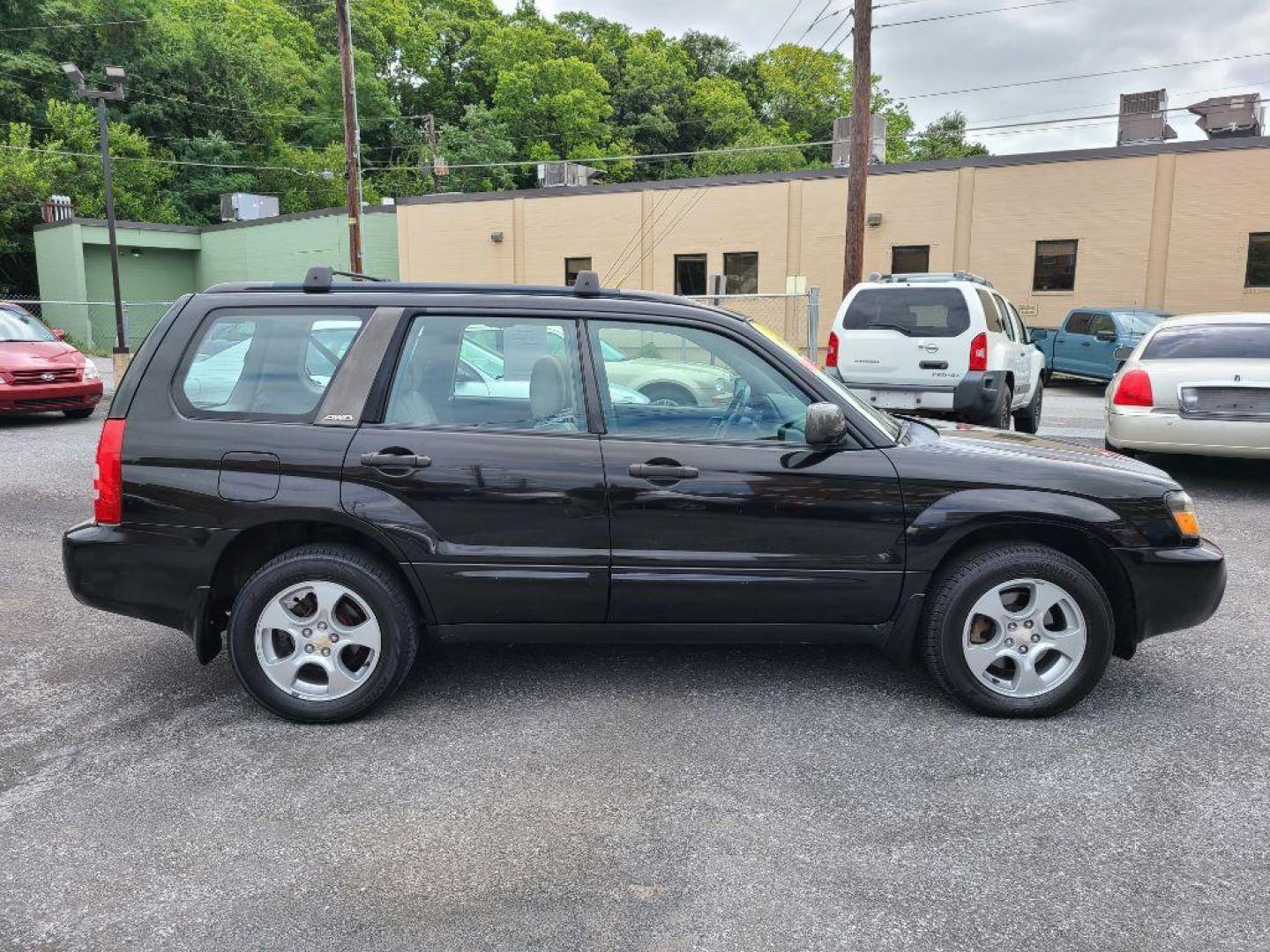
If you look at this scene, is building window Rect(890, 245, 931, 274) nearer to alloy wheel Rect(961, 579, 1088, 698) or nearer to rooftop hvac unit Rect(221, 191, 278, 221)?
alloy wheel Rect(961, 579, 1088, 698)

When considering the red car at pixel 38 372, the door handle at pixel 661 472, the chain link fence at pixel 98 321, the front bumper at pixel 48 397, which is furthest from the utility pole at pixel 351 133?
the door handle at pixel 661 472

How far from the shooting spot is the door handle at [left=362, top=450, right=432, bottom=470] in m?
3.75

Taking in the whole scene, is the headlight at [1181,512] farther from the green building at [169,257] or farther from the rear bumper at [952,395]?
the green building at [169,257]

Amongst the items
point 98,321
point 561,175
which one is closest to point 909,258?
point 561,175

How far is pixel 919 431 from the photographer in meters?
4.32

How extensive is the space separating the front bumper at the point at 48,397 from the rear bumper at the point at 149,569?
10.2m

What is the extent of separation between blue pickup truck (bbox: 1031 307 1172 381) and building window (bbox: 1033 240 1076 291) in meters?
3.37


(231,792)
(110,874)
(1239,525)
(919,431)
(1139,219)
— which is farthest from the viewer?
(1139,219)

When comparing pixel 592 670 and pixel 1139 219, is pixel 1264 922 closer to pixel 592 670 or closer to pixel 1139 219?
pixel 592 670

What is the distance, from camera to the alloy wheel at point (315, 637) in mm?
3766

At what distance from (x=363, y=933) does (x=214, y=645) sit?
1.90 meters

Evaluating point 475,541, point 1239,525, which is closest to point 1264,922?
point 475,541

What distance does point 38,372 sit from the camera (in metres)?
12.6

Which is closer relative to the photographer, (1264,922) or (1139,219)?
(1264,922)
